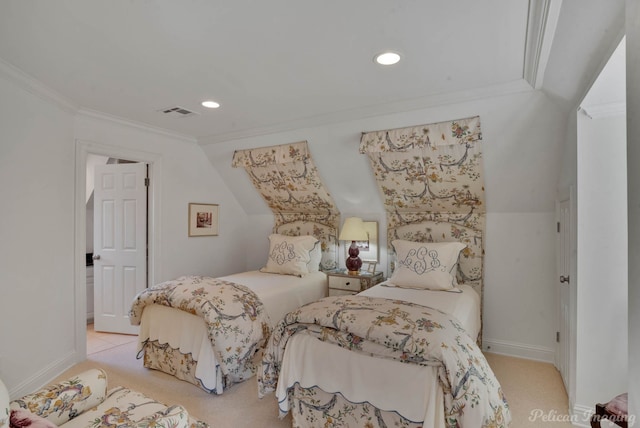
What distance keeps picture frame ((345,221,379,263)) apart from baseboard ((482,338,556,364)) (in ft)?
4.53

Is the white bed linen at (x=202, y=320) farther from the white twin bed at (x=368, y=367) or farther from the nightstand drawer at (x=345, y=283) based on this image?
the nightstand drawer at (x=345, y=283)

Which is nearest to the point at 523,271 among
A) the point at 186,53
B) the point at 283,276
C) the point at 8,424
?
the point at 283,276

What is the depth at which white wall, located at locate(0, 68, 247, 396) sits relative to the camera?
236 cm

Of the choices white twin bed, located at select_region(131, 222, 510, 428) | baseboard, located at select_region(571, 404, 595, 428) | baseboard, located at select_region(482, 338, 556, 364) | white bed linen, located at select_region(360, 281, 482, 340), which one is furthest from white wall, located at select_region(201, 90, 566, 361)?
baseboard, located at select_region(571, 404, 595, 428)

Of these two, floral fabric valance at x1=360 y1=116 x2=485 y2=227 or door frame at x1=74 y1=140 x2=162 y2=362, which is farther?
door frame at x1=74 y1=140 x2=162 y2=362

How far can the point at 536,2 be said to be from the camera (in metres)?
1.50

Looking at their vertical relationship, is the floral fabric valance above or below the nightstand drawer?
above

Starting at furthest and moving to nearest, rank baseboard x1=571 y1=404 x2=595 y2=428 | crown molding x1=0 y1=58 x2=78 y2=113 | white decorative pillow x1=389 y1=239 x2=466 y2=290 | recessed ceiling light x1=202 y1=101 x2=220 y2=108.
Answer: white decorative pillow x1=389 y1=239 x2=466 y2=290
recessed ceiling light x1=202 y1=101 x2=220 y2=108
crown molding x1=0 y1=58 x2=78 y2=113
baseboard x1=571 y1=404 x2=595 y2=428

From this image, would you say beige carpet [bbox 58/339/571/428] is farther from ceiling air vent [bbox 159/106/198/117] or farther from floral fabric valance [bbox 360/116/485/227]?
ceiling air vent [bbox 159/106/198/117]

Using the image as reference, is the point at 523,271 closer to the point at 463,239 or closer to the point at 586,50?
the point at 463,239

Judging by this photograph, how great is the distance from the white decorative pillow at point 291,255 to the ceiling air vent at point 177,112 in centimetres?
171

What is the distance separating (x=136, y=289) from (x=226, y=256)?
1.17 meters

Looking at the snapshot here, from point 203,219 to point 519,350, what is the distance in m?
3.72

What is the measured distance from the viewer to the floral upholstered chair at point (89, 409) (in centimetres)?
128
